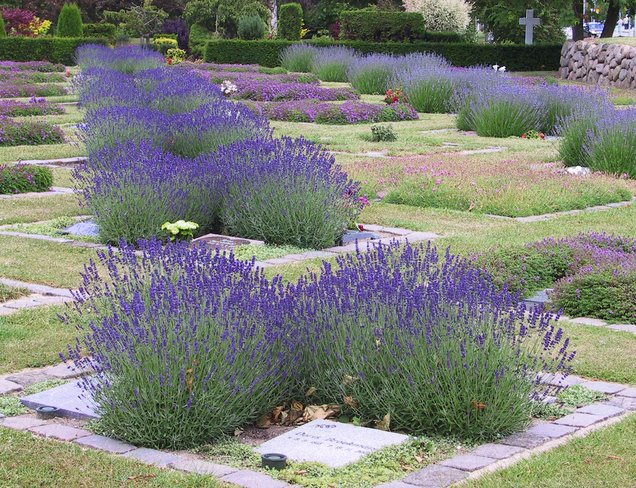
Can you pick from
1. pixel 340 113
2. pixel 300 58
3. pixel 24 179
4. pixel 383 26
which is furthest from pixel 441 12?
pixel 24 179

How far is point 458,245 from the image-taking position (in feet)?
28.2

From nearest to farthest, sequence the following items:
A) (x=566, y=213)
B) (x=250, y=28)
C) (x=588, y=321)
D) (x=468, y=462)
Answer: (x=468, y=462)
(x=588, y=321)
(x=566, y=213)
(x=250, y=28)

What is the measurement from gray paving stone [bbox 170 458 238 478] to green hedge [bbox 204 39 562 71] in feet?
101

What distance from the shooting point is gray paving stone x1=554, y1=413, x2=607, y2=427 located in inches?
186

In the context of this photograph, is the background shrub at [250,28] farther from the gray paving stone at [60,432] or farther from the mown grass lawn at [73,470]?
the mown grass lawn at [73,470]

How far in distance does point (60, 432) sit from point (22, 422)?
0.23 m

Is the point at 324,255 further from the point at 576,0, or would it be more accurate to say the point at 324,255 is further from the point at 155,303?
the point at 576,0

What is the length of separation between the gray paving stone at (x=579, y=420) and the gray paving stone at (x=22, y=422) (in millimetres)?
2242

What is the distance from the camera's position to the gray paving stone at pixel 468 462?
4.21 meters

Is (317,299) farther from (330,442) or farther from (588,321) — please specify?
(588,321)

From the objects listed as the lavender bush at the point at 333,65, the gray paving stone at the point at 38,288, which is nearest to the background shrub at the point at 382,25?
the lavender bush at the point at 333,65

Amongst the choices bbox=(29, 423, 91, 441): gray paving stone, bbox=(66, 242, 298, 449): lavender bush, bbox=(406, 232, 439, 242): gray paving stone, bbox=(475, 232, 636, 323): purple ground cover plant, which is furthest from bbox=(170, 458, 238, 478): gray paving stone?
bbox=(406, 232, 439, 242): gray paving stone

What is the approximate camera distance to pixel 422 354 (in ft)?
A: 14.8

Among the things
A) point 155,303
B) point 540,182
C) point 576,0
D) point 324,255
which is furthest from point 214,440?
point 576,0
